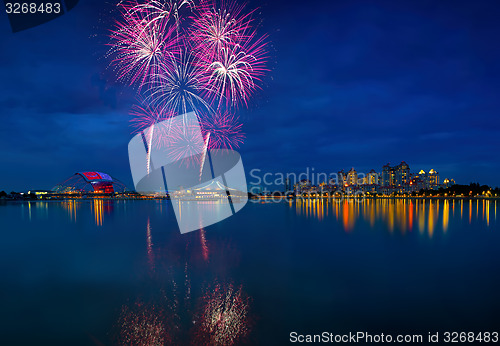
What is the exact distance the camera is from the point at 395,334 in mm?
6695

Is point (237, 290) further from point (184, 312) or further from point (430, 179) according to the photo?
point (430, 179)

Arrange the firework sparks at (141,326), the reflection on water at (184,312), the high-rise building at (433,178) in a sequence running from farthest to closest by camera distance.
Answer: the high-rise building at (433,178) → the reflection on water at (184,312) → the firework sparks at (141,326)

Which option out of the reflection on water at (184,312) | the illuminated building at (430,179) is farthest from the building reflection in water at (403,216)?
the illuminated building at (430,179)

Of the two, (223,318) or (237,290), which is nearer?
(223,318)

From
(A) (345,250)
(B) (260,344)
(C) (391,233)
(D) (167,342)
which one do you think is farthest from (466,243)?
(D) (167,342)

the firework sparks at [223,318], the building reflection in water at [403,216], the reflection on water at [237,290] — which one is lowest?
the building reflection in water at [403,216]

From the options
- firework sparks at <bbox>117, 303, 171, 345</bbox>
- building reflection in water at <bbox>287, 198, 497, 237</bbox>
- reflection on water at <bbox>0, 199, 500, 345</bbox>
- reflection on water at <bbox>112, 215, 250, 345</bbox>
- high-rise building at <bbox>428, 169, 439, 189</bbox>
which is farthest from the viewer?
high-rise building at <bbox>428, 169, 439, 189</bbox>

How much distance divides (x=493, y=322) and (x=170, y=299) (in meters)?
8.21

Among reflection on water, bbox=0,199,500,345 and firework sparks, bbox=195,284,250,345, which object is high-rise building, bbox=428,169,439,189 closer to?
reflection on water, bbox=0,199,500,345

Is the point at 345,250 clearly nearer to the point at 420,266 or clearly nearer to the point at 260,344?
the point at 420,266

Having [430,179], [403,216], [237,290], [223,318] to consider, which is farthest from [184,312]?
[430,179]

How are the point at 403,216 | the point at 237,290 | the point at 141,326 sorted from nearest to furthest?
1. the point at 141,326
2. the point at 237,290
3. the point at 403,216

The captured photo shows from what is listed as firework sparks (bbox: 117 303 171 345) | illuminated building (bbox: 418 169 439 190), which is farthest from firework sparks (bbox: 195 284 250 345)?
illuminated building (bbox: 418 169 439 190)

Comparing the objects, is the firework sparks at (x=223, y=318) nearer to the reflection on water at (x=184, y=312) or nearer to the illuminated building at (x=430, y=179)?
the reflection on water at (x=184, y=312)
